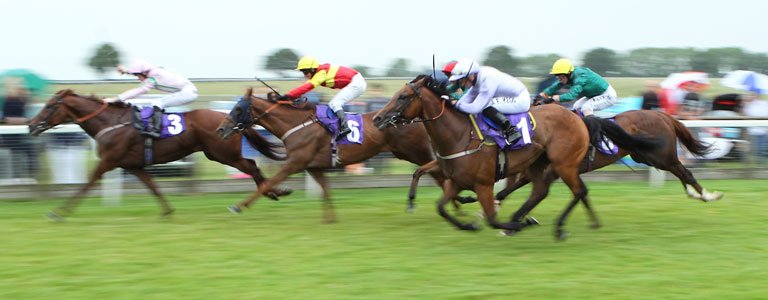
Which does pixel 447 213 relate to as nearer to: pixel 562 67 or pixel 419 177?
pixel 419 177

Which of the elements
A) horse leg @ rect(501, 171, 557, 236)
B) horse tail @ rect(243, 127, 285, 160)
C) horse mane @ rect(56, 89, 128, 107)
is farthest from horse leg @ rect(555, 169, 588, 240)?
horse mane @ rect(56, 89, 128, 107)

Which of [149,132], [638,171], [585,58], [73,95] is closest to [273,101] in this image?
[149,132]

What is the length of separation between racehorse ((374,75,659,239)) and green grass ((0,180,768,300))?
1.21ft

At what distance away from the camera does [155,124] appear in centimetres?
891

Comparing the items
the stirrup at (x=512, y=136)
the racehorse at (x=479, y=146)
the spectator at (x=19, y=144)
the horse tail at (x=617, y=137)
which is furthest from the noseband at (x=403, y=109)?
the spectator at (x=19, y=144)

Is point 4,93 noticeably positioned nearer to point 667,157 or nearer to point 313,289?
point 313,289

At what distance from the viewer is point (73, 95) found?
8898 mm

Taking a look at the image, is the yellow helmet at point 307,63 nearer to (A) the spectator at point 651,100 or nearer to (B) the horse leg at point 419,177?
(B) the horse leg at point 419,177

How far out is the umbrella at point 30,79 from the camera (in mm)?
10875

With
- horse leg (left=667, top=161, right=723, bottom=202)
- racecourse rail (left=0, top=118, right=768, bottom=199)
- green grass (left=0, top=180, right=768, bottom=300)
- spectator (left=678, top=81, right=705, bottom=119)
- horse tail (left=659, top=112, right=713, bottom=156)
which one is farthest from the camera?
spectator (left=678, top=81, right=705, bottom=119)

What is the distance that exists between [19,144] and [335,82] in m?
3.72

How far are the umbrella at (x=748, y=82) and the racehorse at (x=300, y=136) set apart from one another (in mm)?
7604

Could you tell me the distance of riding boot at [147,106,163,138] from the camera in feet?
29.1

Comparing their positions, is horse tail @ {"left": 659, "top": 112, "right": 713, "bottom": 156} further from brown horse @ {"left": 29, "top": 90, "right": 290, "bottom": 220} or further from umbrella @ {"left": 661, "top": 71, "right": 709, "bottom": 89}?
umbrella @ {"left": 661, "top": 71, "right": 709, "bottom": 89}
